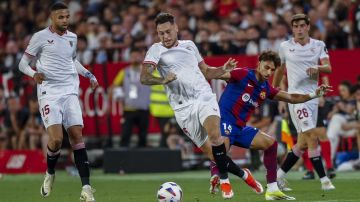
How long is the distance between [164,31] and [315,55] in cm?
322

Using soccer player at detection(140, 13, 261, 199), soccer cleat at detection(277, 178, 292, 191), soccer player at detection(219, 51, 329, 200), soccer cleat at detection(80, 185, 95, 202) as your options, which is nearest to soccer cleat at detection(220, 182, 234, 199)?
soccer player at detection(140, 13, 261, 199)

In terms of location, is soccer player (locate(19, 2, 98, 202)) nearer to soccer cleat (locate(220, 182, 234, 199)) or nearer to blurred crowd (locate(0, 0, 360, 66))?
soccer cleat (locate(220, 182, 234, 199))

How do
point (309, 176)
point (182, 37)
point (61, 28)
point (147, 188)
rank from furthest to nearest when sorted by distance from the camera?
1. point (182, 37)
2. point (309, 176)
3. point (147, 188)
4. point (61, 28)

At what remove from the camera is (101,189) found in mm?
16672

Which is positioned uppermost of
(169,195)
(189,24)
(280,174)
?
(189,24)

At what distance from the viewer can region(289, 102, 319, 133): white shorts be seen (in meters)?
16.0

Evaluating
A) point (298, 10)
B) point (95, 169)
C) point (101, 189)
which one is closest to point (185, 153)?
point (95, 169)

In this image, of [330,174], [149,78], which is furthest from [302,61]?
[149,78]

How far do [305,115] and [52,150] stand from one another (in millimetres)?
4137

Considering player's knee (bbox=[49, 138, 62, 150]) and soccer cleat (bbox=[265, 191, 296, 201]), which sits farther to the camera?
player's knee (bbox=[49, 138, 62, 150])

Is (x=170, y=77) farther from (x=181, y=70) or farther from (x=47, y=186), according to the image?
(x=47, y=186)

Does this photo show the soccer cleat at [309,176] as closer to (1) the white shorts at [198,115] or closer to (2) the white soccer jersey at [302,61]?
(2) the white soccer jersey at [302,61]

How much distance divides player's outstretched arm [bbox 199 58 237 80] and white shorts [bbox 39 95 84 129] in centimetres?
183

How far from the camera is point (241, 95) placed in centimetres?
1412
